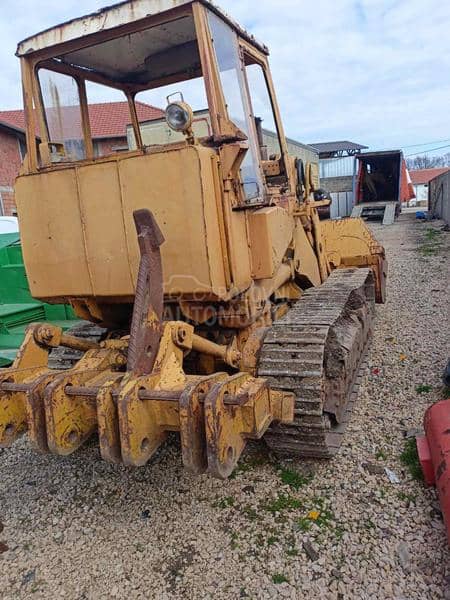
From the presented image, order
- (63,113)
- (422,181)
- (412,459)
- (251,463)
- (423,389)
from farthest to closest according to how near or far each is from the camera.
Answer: (422,181) < (423,389) < (63,113) < (251,463) < (412,459)

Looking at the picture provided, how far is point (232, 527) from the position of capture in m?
2.81

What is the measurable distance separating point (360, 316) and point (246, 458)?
5.65ft

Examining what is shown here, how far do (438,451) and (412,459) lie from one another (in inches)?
19.0

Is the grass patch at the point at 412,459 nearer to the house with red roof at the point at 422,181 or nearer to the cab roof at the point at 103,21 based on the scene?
the cab roof at the point at 103,21

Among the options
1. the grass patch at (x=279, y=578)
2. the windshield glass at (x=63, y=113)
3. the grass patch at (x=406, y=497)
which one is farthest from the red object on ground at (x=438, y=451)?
the windshield glass at (x=63, y=113)

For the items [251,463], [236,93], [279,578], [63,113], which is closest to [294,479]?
[251,463]

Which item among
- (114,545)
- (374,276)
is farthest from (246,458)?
(374,276)

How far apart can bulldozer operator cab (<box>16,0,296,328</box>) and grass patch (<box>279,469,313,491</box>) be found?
123 centimetres

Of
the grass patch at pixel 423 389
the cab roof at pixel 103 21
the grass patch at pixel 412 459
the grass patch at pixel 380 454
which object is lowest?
the grass patch at pixel 380 454

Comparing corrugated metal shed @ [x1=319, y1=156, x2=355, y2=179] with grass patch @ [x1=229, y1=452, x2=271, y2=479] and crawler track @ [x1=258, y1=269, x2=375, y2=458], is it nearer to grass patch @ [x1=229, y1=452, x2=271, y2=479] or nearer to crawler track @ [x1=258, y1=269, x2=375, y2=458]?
crawler track @ [x1=258, y1=269, x2=375, y2=458]

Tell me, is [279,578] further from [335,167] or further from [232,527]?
[335,167]

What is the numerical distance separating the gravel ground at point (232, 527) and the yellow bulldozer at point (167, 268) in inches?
11.9

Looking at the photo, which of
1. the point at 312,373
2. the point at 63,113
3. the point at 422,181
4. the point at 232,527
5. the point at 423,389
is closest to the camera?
the point at 232,527

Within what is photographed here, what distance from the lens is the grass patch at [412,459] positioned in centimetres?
309
